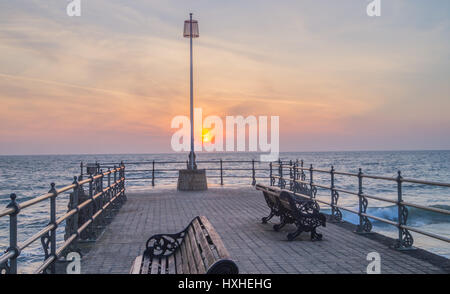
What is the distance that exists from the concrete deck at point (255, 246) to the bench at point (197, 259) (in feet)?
3.52

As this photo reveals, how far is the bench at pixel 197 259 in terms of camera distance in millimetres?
3100

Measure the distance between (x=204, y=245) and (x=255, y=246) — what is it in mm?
3890

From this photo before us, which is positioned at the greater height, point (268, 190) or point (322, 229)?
point (268, 190)

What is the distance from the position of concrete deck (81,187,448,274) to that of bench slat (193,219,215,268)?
55.8 inches

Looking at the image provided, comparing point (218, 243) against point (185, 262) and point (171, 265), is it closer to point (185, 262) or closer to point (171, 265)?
point (185, 262)

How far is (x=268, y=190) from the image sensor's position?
9.47 m

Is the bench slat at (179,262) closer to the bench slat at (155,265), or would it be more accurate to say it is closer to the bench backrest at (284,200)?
the bench slat at (155,265)

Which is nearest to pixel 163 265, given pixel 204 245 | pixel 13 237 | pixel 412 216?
pixel 204 245

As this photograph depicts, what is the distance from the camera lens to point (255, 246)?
25.0 ft

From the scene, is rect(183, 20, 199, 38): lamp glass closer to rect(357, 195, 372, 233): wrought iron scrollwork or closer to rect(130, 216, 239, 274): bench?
rect(357, 195, 372, 233): wrought iron scrollwork

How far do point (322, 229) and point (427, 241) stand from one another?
664 cm
